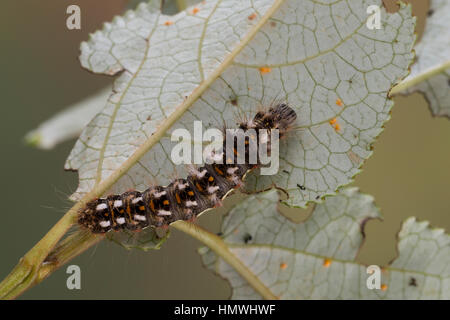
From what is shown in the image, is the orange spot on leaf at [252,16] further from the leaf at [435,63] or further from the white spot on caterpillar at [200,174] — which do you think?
the leaf at [435,63]

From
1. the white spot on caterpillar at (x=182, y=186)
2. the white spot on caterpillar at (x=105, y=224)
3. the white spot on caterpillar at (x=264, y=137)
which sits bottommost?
the white spot on caterpillar at (x=105, y=224)

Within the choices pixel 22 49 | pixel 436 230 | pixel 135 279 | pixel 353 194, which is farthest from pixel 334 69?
pixel 22 49

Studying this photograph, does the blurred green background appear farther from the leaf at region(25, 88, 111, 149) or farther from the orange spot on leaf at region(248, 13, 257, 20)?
the orange spot on leaf at region(248, 13, 257, 20)

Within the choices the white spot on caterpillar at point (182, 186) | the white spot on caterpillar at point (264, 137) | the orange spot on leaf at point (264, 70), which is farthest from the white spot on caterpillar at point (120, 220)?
the orange spot on leaf at point (264, 70)

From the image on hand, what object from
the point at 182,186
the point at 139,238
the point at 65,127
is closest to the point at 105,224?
the point at 139,238

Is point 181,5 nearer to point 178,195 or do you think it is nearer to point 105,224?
point 178,195

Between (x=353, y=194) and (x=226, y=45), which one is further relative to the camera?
(x=353, y=194)

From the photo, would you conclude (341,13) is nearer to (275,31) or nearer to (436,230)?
(275,31)
